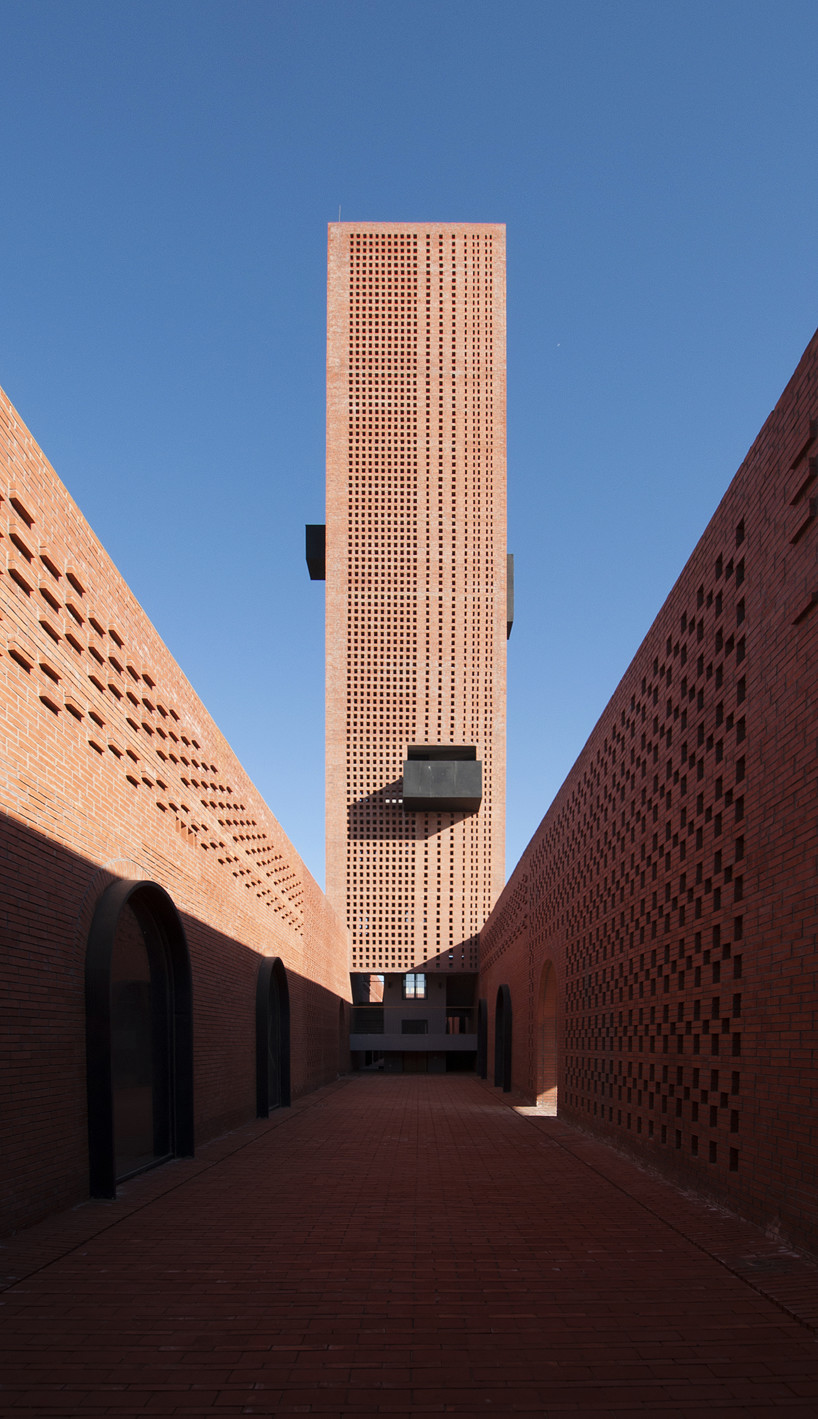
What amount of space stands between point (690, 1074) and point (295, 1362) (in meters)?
3.73

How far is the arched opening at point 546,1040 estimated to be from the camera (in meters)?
14.7

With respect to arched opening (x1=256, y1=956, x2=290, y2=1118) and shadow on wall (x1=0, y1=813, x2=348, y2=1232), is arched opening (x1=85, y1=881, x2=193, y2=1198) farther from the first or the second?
arched opening (x1=256, y1=956, x2=290, y2=1118)

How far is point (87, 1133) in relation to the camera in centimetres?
586

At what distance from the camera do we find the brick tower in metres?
25.7

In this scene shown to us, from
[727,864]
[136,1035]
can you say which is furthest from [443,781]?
[727,864]

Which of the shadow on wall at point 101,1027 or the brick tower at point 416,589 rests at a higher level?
the brick tower at point 416,589

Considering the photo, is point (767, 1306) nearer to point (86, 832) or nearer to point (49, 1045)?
point (49, 1045)

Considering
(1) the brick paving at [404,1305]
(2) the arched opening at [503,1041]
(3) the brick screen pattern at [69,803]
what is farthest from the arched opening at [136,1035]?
(2) the arched opening at [503,1041]

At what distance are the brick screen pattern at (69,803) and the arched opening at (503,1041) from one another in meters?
9.47

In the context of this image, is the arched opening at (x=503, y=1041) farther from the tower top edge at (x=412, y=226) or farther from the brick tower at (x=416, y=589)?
the tower top edge at (x=412, y=226)

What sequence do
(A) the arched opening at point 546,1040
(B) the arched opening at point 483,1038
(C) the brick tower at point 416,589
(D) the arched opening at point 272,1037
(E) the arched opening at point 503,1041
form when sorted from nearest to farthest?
(D) the arched opening at point 272,1037 < (A) the arched opening at point 546,1040 < (E) the arched opening at point 503,1041 < (B) the arched opening at point 483,1038 < (C) the brick tower at point 416,589

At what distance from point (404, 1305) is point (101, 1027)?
260cm

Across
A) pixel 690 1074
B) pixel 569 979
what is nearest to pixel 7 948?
pixel 690 1074

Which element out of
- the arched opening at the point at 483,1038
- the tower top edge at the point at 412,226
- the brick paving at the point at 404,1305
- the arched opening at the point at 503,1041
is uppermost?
the tower top edge at the point at 412,226
